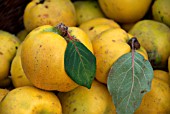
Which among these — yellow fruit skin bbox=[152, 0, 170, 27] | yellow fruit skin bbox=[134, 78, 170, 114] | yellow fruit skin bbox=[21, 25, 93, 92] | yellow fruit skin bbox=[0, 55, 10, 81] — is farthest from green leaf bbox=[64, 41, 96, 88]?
yellow fruit skin bbox=[152, 0, 170, 27]

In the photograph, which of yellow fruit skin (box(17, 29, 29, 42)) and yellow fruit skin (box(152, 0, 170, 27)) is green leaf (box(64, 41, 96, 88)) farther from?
yellow fruit skin (box(17, 29, 29, 42))

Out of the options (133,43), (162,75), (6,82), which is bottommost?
(6,82)

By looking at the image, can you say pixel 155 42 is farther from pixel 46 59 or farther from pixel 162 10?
pixel 46 59

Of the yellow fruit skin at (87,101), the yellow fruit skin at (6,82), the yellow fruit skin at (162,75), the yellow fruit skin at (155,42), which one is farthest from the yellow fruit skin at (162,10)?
the yellow fruit skin at (6,82)

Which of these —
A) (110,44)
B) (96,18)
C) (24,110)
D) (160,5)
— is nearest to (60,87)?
(24,110)

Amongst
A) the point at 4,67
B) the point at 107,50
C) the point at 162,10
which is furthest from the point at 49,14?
the point at 162,10

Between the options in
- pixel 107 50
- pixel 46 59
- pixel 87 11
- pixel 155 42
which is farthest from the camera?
pixel 87 11

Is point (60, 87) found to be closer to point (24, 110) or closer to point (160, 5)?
point (24, 110)
